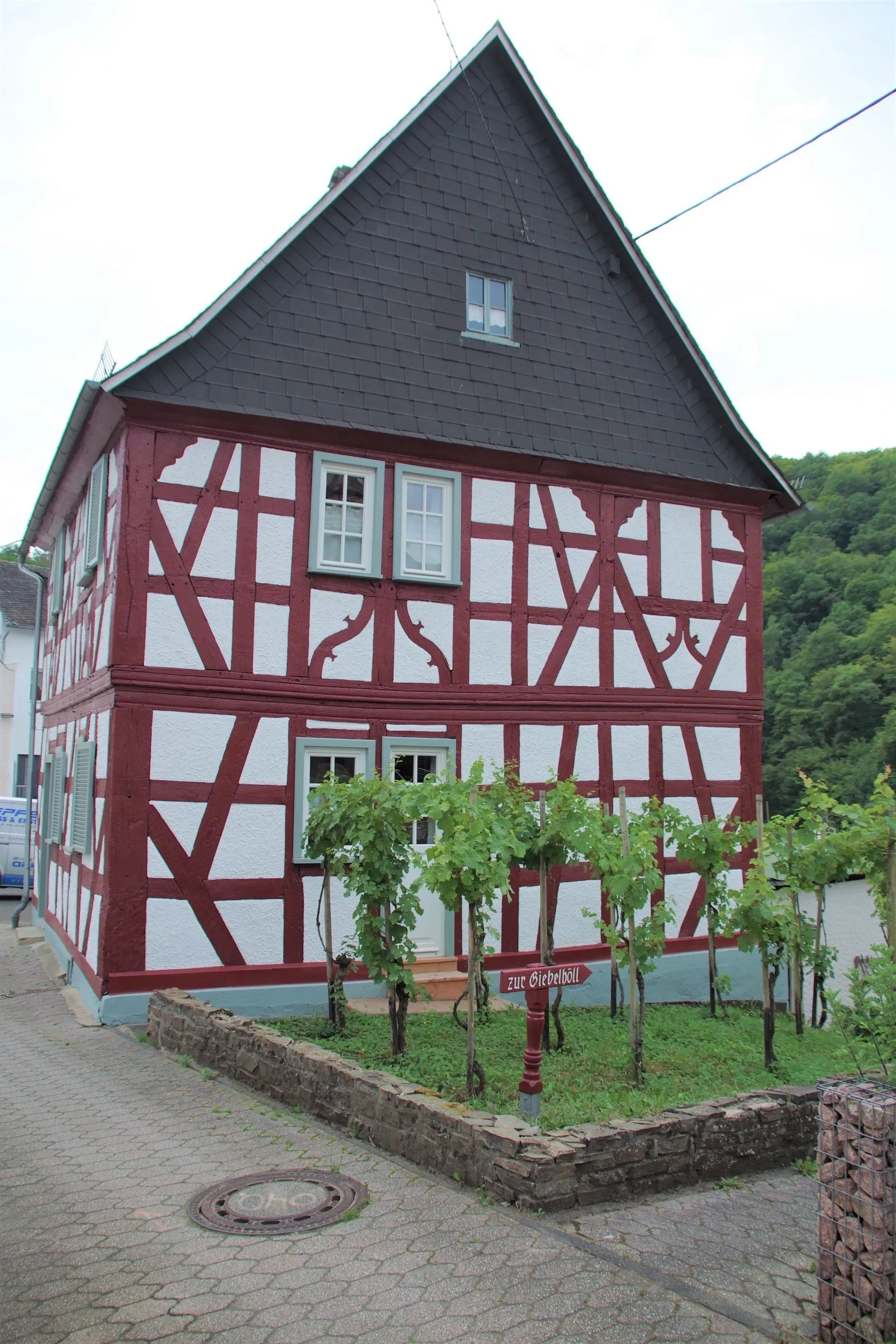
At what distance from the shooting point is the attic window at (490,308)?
1275 centimetres

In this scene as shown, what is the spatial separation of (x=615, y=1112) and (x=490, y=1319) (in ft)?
10.2

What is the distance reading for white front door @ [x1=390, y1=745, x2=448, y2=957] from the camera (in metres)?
11.8

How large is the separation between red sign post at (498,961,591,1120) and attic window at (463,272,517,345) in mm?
8211

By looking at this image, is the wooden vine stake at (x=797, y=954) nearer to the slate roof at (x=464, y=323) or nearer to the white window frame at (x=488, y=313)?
the slate roof at (x=464, y=323)

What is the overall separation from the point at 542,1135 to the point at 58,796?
1101cm

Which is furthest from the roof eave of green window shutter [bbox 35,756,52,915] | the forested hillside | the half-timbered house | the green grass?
the forested hillside

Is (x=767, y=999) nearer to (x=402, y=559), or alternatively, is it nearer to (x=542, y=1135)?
(x=542, y=1135)

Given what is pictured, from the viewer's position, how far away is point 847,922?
18.8 m

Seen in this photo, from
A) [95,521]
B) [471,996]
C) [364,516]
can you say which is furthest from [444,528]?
[471,996]

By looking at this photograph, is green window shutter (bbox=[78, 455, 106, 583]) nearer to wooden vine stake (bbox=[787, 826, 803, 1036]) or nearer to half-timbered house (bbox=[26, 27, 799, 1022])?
Result: half-timbered house (bbox=[26, 27, 799, 1022])

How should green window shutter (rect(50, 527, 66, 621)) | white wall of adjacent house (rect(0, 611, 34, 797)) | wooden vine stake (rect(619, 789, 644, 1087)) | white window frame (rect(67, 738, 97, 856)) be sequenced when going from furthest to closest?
1. white wall of adjacent house (rect(0, 611, 34, 797))
2. green window shutter (rect(50, 527, 66, 621))
3. white window frame (rect(67, 738, 97, 856))
4. wooden vine stake (rect(619, 789, 644, 1087))

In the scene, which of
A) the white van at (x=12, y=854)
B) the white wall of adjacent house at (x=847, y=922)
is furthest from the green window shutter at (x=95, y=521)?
the white van at (x=12, y=854)

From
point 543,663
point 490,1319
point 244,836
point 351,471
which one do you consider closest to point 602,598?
point 543,663

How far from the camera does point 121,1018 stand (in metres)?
10.3
